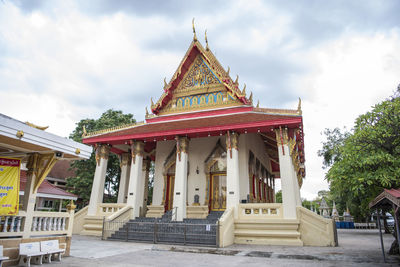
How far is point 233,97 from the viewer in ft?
52.3

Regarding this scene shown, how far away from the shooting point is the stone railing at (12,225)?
5.85m

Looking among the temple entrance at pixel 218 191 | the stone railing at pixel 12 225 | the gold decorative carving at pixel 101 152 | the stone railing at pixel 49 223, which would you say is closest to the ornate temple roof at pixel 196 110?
the gold decorative carving at pixel 101 152

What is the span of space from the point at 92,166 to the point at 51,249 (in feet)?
54.2

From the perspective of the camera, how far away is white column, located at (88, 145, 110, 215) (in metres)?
14.1

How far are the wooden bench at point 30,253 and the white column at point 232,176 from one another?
747 cm

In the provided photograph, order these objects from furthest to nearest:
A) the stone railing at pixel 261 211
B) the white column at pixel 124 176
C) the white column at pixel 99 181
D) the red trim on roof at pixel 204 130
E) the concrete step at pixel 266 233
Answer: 1. the white column at pixel 124 176
2. the white column at pixel 99 181
3. the red trim on roof at pixel 204 130
4. the stone railing at pixel 261 211
5. the concrete step at pixel 266 233

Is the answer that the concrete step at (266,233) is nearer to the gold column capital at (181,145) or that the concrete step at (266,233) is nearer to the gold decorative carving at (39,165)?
the gold column capital at (181,145)

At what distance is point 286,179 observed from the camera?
37.8 feet

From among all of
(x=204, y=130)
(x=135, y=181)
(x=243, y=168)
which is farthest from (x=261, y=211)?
(x=135, y=181)

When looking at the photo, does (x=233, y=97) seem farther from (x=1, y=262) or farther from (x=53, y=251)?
(x=1, y=262)

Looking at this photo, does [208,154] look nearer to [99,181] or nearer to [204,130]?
[204,130]

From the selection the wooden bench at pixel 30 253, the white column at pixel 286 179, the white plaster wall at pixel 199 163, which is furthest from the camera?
the white plaster wall at pixel 199 163

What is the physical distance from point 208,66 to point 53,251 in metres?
13.4

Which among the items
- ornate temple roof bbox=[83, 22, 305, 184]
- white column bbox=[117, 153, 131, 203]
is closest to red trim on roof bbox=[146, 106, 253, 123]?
ornate temple roof bbox=[83, 22, 305, 184]
